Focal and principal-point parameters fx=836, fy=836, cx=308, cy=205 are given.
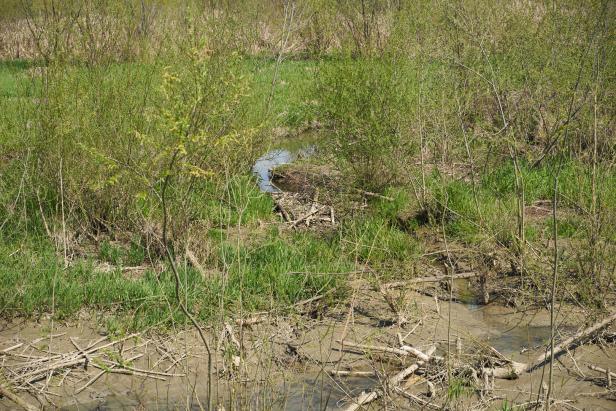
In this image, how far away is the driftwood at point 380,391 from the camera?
4.74m

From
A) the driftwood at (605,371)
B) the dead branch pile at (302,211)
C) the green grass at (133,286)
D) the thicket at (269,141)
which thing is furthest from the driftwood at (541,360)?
the dead branch pile at (302,211)

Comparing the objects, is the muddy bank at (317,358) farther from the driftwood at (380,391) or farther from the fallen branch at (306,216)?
the fallen branch at (306,216)

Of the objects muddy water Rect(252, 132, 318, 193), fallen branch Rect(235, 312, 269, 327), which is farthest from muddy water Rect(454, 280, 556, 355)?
muddy water Rect(252, 132, 318, 193)

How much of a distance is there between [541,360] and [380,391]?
119 cm

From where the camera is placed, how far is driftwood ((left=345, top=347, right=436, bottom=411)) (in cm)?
474

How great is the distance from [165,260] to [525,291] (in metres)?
2.85

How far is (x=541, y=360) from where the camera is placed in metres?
5.39

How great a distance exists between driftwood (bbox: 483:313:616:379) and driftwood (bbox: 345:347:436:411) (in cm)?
44

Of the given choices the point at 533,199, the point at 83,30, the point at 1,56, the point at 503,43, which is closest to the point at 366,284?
the point at 533,199

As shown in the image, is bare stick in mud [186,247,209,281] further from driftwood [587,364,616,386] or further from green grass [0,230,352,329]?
driftwood [587,364,616,386]

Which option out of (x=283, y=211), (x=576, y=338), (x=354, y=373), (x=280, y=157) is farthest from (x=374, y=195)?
(x=354, y=373)

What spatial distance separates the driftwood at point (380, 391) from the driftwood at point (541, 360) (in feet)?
1.44

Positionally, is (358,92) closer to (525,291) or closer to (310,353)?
(525,291)

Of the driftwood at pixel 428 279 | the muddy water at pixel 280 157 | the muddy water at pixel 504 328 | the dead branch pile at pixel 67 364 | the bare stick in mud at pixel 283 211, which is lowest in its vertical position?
the muddy water at pixel 280 157
